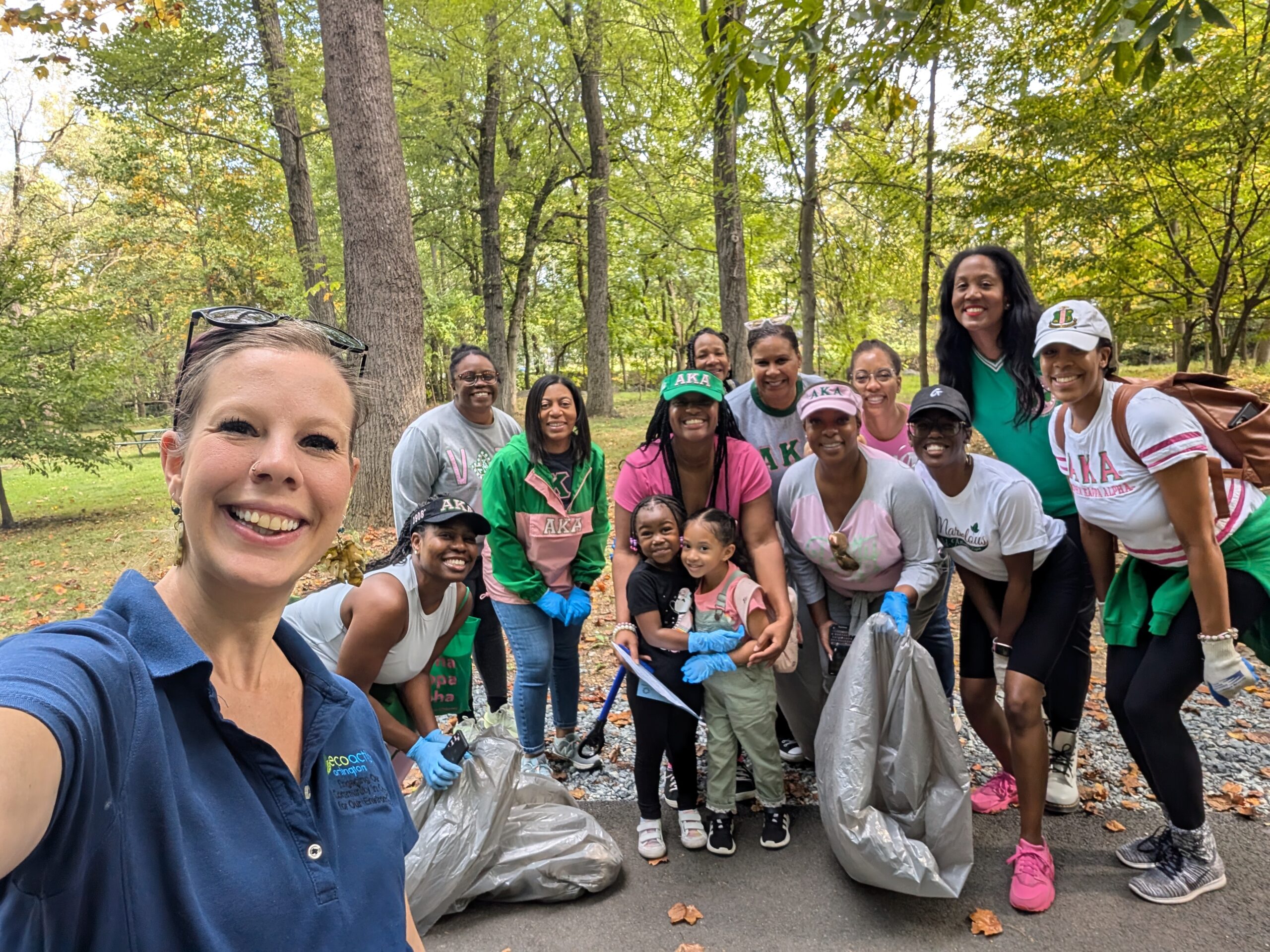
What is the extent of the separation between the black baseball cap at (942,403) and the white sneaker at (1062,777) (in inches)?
66.8

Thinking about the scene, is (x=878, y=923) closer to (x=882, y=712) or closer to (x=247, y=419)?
(x=882, y=712)

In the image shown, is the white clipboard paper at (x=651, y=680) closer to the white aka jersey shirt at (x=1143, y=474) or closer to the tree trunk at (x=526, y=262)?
the white aka jersey shirt at (x=1143, y=474)

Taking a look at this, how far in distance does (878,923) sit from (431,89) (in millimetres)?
13738

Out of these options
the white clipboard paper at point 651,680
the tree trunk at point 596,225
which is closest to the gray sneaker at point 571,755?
the white clipboard paper at point 651,680

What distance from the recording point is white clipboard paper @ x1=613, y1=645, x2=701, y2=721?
9.20 feet

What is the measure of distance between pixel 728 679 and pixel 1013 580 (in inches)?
48.0

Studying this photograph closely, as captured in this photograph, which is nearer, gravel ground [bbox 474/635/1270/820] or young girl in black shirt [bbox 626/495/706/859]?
young girl in black shirt [bbox 626/495/706/859]

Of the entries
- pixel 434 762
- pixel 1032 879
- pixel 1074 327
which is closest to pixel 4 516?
pixel 434 762

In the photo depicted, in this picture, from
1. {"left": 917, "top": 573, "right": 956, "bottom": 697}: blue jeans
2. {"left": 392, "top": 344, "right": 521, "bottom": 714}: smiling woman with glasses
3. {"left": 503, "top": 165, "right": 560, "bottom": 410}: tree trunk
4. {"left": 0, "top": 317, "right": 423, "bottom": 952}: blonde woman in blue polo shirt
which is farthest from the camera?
{"left": 503, "top": 165, "right": 560, "bottom": 410}: tree trunk

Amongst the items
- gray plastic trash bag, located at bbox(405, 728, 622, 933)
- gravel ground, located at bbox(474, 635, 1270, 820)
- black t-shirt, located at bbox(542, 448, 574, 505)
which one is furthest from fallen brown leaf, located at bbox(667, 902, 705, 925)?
black t-shirt, located at bbox(542, 448, 574, 505)

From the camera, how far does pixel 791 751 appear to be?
3.78 m

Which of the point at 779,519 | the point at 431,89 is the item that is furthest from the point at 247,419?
the point at 431,89

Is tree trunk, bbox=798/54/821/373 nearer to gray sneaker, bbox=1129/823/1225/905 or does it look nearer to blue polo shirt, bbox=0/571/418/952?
gray sneaker, bbox=1129/823/1225/905

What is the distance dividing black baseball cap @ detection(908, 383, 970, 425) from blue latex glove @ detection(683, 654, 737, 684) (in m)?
1.26
